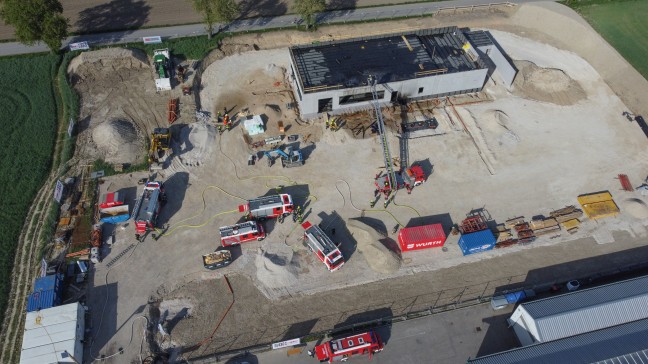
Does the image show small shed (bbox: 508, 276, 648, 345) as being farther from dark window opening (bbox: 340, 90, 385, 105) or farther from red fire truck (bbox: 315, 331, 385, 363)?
dark window opening (bbox: 340, 90, 385, 105)

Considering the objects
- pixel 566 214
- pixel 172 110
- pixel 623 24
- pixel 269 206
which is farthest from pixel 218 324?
pixel 623 24

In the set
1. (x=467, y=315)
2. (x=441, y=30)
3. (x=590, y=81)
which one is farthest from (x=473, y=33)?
(x=467, y=315)

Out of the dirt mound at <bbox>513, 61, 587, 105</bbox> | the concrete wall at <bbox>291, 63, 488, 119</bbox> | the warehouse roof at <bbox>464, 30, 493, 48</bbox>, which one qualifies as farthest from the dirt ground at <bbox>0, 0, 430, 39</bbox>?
the dirt mound at <bbox>513, 61, 587, 105</bbox>

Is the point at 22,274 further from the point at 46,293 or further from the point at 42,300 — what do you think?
the point at 42,300

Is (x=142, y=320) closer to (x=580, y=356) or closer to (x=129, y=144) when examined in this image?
(x=129, y=144)

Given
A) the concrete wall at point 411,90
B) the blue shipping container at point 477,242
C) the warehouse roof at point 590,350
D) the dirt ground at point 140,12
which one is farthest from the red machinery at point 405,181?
the dirt ground at point 140,12

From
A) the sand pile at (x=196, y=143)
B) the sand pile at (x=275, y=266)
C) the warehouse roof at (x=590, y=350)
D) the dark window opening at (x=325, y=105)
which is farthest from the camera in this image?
the dark window opening at (x=325, y=105)

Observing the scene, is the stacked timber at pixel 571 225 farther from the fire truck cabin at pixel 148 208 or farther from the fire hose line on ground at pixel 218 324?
the fire truck cabin at pixel 148 208
